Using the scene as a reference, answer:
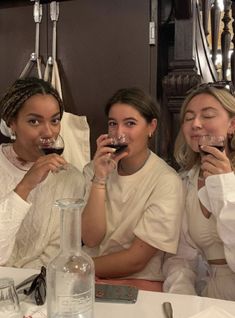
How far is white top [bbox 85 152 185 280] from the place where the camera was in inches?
62.1

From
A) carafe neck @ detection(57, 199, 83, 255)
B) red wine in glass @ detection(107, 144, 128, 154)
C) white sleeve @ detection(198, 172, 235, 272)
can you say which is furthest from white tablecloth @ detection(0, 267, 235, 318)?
red wine in glass @ detection(107, 144, 128, 154)

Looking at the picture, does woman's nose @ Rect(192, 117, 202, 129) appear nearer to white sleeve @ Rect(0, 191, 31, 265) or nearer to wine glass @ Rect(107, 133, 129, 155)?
wine glass @ Rect(107, 133, 129, 155)

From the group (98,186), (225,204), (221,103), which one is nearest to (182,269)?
(225,204)

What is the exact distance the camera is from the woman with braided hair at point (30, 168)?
65.3 inches

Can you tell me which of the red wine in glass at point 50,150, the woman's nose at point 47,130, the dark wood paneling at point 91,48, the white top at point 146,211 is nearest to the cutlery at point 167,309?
the white top at point 146,211

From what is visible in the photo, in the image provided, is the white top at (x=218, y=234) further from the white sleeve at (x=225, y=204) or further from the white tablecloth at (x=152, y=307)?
the white tablecloth at (x=152, y=307)

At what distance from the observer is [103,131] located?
240 centimetres

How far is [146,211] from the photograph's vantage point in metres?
1.63

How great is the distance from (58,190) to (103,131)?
0.74 metres

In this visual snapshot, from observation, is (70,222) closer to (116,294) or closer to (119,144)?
(116,294)

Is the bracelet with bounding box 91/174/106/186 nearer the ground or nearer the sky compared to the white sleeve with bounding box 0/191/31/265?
nearer the sky

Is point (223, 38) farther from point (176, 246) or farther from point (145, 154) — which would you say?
point (176, 246)

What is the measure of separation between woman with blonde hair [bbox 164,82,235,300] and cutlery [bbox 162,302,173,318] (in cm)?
45

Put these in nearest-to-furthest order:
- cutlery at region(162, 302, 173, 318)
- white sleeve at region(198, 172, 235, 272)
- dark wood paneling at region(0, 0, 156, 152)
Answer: cutlery at region(162, 302, 173, 318) < white sleeve at region(198, 172, 235, 272) < dark wood paneling at region(0, 0, 156, 152)
